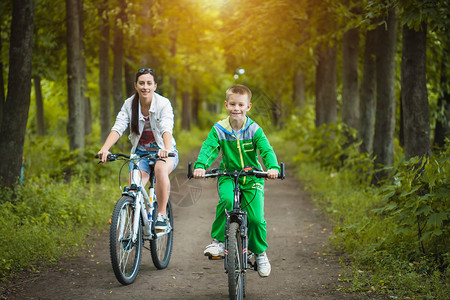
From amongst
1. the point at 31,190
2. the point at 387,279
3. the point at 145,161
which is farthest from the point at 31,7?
the point at 387,279

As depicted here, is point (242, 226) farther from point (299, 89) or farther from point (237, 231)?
point (299, 89)

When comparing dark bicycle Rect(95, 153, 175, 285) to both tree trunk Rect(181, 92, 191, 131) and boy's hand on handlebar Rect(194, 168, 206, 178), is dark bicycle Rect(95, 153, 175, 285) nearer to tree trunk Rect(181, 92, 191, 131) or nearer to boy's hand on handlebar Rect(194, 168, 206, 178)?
boy's hand on handlebar Rect(194, 168, 206, 178)

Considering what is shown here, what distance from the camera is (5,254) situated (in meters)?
5.94

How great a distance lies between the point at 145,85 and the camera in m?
5.80

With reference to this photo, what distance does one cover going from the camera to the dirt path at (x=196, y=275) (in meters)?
5.19

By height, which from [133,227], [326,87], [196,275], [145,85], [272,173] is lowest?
[196,275]

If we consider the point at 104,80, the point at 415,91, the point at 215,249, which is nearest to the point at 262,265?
the point at 215,249

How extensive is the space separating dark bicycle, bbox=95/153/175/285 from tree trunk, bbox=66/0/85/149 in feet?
19.7

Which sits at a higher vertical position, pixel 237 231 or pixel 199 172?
pixel 199 172

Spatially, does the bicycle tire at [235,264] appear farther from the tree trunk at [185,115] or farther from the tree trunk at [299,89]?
the tree trunk at [185,115]

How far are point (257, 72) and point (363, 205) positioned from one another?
11.4m

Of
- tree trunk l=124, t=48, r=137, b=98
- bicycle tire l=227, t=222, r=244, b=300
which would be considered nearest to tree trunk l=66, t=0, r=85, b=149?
tree trunk l=124, t=48, r=137, b=98

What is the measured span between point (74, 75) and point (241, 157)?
738 cm

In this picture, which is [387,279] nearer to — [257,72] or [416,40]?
[416,40]
